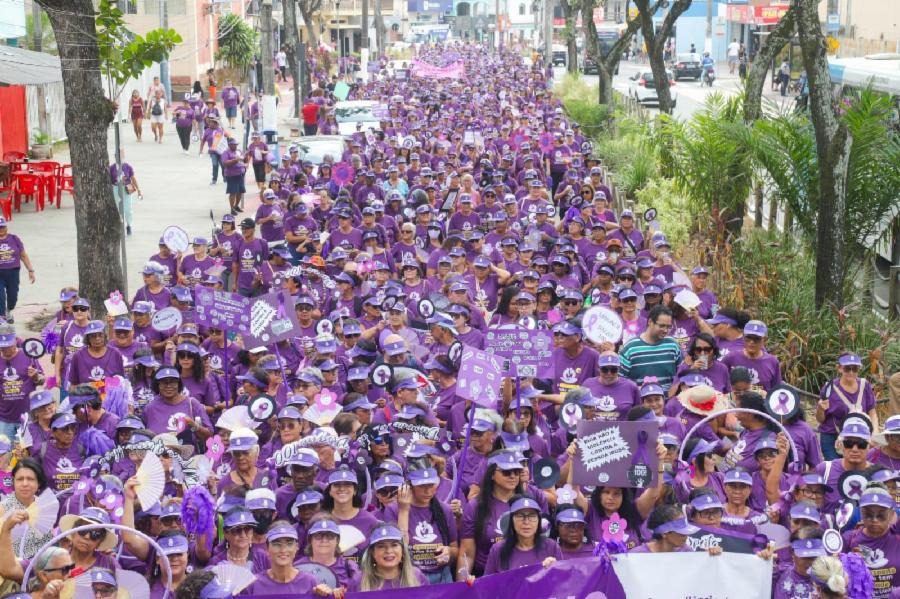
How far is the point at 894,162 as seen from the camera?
15.6 meters

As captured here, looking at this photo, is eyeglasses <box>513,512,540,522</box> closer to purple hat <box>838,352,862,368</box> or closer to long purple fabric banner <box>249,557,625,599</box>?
long purple fabric banner <box>249,557,625,599</box>

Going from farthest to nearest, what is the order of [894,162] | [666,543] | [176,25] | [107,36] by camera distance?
[176,25], [107,36], [894,162], [666,543]

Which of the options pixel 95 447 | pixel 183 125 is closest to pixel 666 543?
pixel 95 447

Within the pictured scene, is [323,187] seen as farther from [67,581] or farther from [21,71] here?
[67,581]

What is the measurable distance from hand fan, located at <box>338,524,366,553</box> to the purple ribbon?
5.44 feet

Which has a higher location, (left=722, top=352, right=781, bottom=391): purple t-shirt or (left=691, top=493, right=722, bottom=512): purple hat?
(left=722, top=352, right=781, bottom=391): purple t-shirt

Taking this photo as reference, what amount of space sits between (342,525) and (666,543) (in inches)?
71.8

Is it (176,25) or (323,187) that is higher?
(176,25)

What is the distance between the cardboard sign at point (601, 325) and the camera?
11.7m

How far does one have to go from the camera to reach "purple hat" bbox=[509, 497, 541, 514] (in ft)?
26.1

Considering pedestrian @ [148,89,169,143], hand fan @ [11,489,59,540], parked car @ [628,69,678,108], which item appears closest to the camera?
hand fan @ [11,489,59,540]

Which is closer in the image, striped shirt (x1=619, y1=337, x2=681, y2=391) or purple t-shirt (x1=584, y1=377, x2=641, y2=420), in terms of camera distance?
purple t-shirt (x1=584, y1=377, x2=641, y2=420)

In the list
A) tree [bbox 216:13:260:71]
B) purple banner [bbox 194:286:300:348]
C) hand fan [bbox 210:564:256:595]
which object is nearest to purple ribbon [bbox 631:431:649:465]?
hand fan [bbox 210:564:256:595]

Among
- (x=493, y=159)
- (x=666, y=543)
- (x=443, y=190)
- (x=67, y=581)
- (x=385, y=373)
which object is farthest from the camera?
(x=493, y=159)
